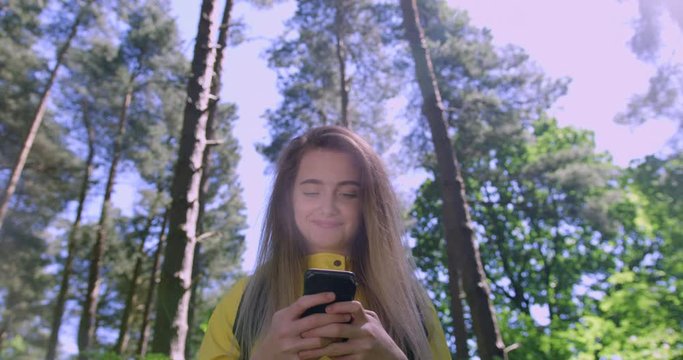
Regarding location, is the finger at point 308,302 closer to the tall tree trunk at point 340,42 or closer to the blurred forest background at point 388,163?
the blurred forest background at point 388,163

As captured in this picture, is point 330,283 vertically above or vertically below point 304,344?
above

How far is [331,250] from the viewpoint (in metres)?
1.79

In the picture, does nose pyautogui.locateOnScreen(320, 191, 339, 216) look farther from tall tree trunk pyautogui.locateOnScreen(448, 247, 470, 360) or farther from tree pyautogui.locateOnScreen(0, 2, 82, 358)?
tree pyautogui.locateOnScreen(0, 2, 82, 358)

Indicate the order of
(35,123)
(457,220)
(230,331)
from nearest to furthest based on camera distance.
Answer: (230,331)
(457,220)
(35,123)

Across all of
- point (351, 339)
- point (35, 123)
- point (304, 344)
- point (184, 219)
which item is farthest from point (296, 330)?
point (35, 123)

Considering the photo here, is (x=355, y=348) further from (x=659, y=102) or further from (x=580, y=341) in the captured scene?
(x=580, y=341)

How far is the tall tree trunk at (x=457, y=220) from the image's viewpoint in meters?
5.06

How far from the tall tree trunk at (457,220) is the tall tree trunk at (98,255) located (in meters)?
13.4

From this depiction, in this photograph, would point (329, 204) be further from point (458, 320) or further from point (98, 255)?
point (98, 255)

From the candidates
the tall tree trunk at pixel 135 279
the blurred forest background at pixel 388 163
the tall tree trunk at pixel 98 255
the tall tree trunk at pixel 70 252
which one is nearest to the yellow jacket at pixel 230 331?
the blurred forest background at pixel 388 163

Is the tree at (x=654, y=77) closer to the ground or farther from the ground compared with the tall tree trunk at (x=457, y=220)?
farther from the ground

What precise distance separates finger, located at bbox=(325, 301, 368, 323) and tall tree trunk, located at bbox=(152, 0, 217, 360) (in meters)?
4.12

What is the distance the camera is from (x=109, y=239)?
19578 mm

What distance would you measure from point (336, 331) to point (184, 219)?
170 inches
